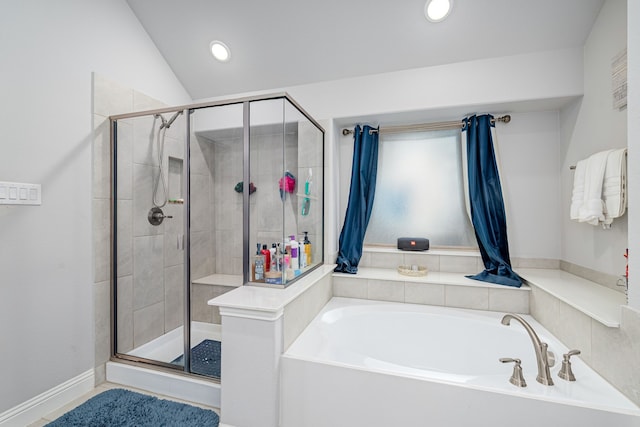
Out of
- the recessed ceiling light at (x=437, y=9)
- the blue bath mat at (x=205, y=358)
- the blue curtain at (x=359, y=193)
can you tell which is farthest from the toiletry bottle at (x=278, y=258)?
the recessed ceiling light at (x=437, y=9)

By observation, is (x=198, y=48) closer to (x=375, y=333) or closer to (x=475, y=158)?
(x=475, y=158)

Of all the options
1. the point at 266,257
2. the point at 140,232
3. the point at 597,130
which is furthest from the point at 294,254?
the point at 597,130

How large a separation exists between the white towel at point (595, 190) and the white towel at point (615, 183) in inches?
1.0

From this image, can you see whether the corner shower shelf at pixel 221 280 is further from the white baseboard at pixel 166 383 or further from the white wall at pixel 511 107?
the white wall at pixel 511 107

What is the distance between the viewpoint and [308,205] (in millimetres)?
2258

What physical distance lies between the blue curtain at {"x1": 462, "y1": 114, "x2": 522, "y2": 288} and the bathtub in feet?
1.37

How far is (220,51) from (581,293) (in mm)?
3115

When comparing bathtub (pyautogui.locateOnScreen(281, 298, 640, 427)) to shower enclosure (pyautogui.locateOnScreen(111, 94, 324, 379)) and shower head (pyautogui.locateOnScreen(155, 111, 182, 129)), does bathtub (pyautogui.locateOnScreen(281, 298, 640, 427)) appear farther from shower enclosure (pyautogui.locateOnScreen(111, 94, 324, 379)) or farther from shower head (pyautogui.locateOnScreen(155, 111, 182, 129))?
shower head (pyautogui.locateOnScreen(155, 111, 182, 129))

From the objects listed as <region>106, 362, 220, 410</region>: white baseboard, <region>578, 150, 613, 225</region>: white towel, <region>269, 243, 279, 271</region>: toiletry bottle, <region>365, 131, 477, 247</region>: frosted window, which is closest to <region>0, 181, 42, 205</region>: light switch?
<region>106, 362, 220, 410</region>: white baseboard

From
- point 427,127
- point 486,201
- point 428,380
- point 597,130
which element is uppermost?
point 427,127

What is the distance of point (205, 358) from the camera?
6.28 feet

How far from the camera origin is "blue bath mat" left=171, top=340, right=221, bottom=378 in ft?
6.12

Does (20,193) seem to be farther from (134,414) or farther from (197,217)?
(134,414)

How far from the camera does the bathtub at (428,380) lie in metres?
1.18
